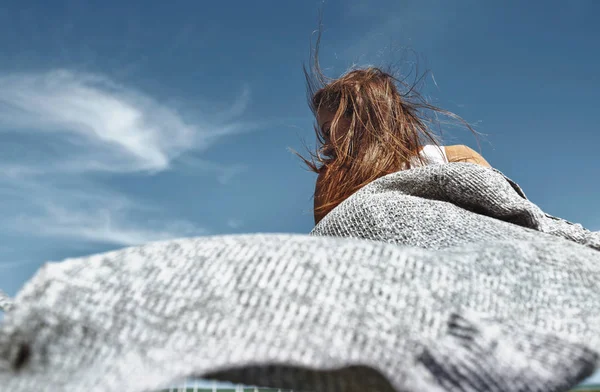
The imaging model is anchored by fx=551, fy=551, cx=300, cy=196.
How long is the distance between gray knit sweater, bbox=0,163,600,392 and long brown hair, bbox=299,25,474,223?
88 cm

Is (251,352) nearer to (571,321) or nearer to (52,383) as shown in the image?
(52,383)

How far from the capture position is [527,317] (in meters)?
0.56

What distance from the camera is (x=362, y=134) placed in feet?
5.34

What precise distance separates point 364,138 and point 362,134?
3cm

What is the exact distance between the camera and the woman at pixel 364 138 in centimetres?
149

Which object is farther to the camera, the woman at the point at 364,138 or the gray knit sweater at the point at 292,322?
the woman at the point at 364,138

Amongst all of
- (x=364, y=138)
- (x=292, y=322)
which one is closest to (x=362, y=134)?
(x=364, y=138)

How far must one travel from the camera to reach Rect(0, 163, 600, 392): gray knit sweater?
1.50 feet

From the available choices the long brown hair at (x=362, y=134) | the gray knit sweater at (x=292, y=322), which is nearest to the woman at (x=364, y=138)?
the long brown hair at (x=362, y=134)

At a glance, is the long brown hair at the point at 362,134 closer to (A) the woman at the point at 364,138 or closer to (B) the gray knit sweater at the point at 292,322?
(A) the woman at the point at 364,138

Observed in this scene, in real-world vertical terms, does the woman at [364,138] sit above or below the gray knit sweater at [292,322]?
above

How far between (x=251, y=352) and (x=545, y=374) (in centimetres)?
25

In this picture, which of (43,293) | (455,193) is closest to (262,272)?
(43,293)

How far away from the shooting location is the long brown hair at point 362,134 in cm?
148
